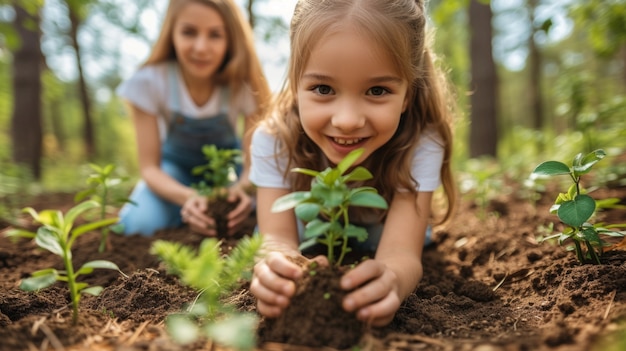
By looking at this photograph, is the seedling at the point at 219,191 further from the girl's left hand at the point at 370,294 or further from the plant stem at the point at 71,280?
the girl's left hand at the point at 370,294

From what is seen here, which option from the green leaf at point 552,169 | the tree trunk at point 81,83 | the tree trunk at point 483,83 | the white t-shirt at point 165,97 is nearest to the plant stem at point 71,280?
the green leaf at point 552,169

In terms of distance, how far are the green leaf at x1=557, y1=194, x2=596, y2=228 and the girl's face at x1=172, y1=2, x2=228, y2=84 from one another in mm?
2392

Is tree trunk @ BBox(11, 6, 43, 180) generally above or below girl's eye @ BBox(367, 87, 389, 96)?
above

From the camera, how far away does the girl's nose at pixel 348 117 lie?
160cm

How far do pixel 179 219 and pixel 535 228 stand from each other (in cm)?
235

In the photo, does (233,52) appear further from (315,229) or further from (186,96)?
(315,229)

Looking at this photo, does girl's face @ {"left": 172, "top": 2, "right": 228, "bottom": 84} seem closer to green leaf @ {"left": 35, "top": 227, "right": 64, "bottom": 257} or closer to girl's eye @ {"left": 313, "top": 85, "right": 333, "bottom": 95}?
girl's eye @ {"left": 313, "top": 85, "right": 333, "bottom": 95}

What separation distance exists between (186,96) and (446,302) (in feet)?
8.28

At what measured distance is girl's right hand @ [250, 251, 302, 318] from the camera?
4.11ft

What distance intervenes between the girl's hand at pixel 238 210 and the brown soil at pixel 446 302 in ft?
0.71

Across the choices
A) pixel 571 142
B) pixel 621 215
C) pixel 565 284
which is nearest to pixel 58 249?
pixel 565 284

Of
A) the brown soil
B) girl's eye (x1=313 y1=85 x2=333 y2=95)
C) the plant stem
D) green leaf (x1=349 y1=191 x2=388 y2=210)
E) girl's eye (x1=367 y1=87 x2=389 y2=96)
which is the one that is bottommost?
the brown soil

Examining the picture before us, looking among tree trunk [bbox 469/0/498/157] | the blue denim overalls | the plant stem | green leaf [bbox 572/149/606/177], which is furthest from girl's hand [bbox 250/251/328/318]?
tree trunk [bbox 469/0/498/157]

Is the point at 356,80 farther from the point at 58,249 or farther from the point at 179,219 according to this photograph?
the point at 179,219
